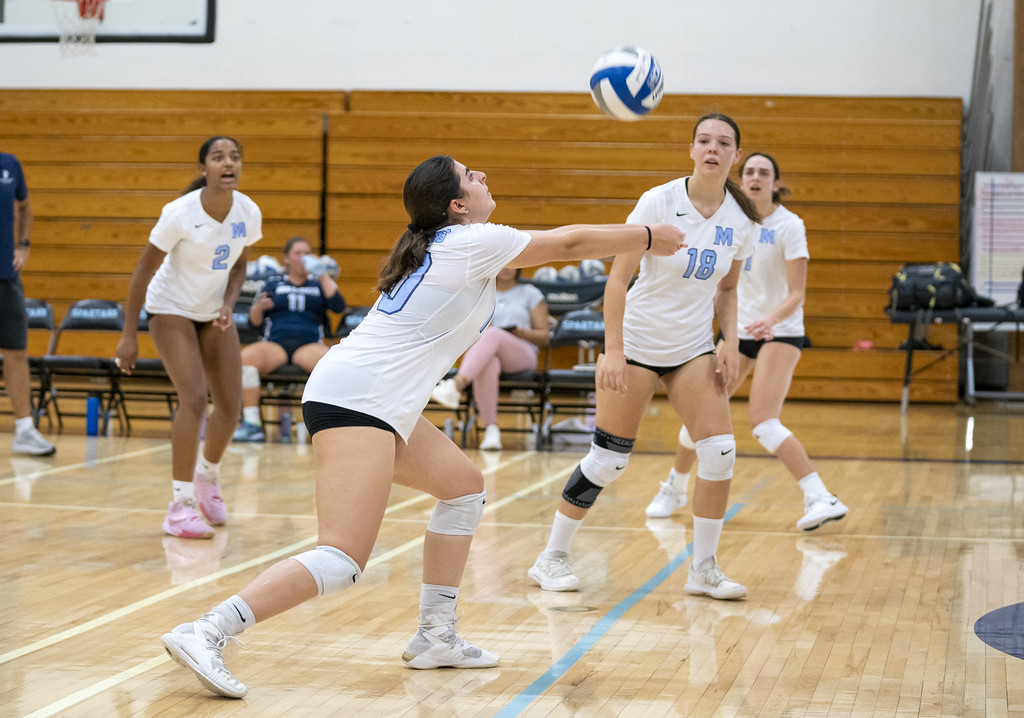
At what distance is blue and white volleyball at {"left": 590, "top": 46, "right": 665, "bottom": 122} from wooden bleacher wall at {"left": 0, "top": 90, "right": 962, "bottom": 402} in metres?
8.33

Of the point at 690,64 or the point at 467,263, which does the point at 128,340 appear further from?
the point at 690,64

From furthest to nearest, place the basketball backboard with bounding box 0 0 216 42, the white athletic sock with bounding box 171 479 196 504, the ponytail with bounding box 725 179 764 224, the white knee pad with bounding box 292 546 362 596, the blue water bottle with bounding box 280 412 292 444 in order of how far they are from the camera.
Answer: the basketball backboard with bounding box 0 0 216 42 < the blue water bottle with bounding box 280 412 292 444 < the white athletic sock with bounding box 171 479 196 504 < the ponytail with bounding box 725 179 764 224 < the white knee pad with bounding box 292 546 362 596

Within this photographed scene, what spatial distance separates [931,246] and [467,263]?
35.2ft

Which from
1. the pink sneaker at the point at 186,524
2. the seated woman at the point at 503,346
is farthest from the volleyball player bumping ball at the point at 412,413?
the seated woman at the point at 503,346

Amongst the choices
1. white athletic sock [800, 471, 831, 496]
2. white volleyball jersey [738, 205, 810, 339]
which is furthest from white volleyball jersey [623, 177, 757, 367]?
white athletic sock [800, 471, 831, 496]

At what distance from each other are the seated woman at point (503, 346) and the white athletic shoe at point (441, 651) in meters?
→ 5.00

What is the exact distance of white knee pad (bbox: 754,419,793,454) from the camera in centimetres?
580

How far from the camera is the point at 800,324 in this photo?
5945mm

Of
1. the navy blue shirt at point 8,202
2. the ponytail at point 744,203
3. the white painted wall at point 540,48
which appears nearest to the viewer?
the ponytail at point 744,203

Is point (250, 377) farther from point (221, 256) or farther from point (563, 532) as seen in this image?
point (563, 532)

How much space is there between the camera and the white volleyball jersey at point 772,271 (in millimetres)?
5887

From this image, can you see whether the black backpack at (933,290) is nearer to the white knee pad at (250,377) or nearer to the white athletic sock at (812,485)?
the white athletic sock at (812,485)

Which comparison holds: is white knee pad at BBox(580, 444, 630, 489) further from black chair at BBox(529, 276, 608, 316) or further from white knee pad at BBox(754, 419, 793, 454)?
black chair at BBox(529, 276, 608, 316)

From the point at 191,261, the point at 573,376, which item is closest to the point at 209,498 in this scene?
the point at 191,261
